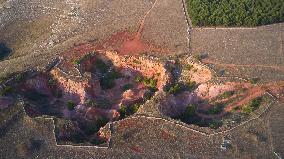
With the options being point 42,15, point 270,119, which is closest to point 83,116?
point 270,119

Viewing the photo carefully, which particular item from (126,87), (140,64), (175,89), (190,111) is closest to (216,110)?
(190,111)

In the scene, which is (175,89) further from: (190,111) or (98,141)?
(98,141)

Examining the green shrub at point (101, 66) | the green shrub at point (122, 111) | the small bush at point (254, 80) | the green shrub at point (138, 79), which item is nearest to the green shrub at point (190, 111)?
the green shrub at point (122, 111)

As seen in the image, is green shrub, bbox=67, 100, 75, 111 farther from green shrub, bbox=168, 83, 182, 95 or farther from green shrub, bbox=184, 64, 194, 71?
green shrub, bbox=184, 64, 194, 71

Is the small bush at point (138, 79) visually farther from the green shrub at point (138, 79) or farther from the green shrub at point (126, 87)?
the green shrub at point (126, 87)

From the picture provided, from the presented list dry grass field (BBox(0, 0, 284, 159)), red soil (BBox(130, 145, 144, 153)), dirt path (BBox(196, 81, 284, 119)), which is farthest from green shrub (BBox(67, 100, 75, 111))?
dirt path (BBox(196, 81, 284, 119))

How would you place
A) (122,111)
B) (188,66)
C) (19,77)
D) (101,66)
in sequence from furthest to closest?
(101,66)
(188,66)
(19,77)
(122,111)

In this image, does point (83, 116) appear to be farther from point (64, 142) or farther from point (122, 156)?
point (122, 156)

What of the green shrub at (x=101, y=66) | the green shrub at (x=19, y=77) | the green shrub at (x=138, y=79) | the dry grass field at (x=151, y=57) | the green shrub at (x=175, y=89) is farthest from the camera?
the green shrub at (x=101, y=66)
